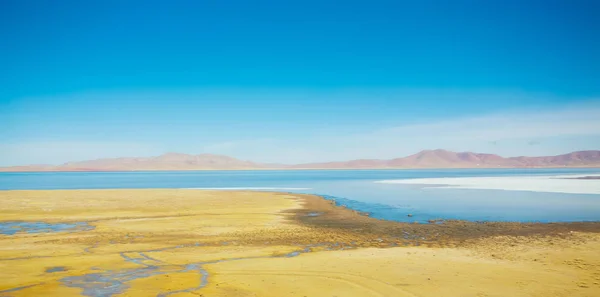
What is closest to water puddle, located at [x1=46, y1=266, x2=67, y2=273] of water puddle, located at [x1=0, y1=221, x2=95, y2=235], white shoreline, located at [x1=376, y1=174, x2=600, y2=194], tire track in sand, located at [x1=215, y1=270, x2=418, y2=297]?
tire track in sand, located at [x1=215, y1=270, x2=418, y2=297]

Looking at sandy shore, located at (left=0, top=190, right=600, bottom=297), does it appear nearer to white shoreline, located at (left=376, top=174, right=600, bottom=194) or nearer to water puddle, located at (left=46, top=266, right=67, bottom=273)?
water puddle, located at (left=46, top=266, right=67, bottom=273)

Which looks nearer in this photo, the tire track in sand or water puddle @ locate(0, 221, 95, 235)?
the tire track in sand

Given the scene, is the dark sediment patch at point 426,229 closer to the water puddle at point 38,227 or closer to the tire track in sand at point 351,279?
the tire track in sand at point 351,279

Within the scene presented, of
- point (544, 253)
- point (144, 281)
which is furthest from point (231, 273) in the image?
point (544, 253)

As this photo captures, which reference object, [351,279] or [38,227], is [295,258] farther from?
[38,227]

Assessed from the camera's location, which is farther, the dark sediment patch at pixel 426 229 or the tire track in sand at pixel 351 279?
the dark sediment patch at pixel 426 229

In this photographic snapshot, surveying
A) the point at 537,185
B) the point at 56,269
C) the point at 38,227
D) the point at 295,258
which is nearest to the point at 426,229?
the point at 295,258

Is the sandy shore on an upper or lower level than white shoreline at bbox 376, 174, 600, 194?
lower

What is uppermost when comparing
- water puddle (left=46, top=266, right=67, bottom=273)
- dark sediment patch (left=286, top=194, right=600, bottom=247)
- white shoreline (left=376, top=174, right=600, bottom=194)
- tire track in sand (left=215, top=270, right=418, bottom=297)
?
white shoreline (left=376, top=174, right=600, bottom=194)

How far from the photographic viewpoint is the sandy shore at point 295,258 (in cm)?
1006

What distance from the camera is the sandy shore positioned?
1006 centimetres

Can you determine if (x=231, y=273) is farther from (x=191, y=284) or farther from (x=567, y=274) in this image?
(x=567, y=274)

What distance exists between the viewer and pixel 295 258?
44.6 ft

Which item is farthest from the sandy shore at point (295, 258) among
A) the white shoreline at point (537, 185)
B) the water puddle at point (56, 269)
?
the white shoreline at point (537, 185)
